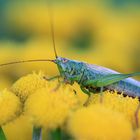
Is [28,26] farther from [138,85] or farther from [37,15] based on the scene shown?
[138,85]

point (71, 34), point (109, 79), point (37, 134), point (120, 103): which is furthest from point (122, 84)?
point (71, 34)

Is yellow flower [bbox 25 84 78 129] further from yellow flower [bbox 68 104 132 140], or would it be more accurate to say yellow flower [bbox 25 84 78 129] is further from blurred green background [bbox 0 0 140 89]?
blurred green background [bbox 0 0 140 89]

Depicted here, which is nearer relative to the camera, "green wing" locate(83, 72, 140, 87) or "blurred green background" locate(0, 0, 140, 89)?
"green wing" locate(83, 72, 140, 87)

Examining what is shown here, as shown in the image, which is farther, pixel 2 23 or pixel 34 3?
pixel 34 3

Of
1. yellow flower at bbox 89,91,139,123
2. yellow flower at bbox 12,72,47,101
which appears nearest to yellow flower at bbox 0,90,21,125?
yellow flower at bbox 12,72,47,101

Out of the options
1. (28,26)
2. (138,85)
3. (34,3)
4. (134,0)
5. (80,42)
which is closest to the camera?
(138,85)

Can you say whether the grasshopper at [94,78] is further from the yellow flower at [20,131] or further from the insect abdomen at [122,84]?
the yellow flower at [20,131]

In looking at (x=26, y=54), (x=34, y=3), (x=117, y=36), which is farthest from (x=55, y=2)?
(x=26, y=54)
